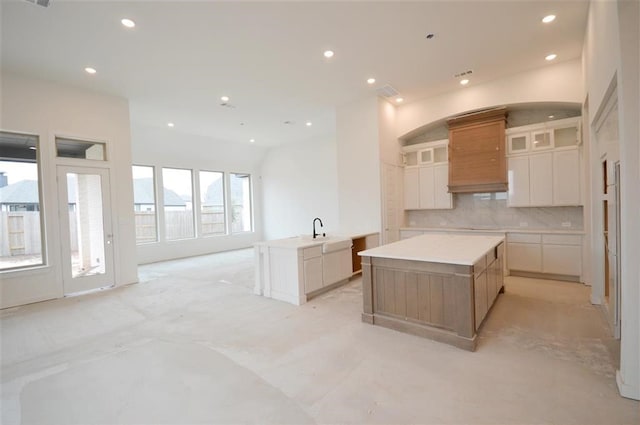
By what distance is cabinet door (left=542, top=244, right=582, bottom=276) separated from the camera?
15.1ft

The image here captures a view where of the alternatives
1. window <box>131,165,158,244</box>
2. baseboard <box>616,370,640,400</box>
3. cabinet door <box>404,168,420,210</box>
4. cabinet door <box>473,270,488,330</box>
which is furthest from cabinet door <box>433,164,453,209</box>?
window <box>131,165,158,244</box>

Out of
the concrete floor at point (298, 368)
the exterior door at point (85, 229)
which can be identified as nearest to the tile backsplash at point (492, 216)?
the concrete floor at point (298, 368)

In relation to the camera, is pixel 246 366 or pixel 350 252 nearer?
pixel 246 366

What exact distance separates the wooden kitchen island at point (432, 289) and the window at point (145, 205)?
693 cm

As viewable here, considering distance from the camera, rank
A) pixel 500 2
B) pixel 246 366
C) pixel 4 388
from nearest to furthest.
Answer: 1. pixel 4 388
2. pixel 246 366
3. pixel 500 2

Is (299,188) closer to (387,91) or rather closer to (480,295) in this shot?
(387,91)

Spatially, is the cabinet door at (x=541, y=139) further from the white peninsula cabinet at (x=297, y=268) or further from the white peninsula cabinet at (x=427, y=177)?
the white peninsula cabinet at (x=297, y=268)

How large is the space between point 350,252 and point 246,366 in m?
2.92

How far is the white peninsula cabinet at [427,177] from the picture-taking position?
6059mm

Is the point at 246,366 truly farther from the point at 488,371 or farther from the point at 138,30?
the point at 138,30

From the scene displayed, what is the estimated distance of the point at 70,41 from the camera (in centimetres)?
358

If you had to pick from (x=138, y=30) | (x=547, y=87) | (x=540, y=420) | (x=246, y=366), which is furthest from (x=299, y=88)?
(x=540, y=420)

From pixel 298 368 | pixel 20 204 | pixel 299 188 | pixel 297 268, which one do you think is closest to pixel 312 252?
pixel 297 268

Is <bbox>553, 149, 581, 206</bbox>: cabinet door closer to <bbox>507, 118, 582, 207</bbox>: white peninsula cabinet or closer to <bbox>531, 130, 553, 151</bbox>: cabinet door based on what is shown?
<bbox>507, 118, 582, 207</bbox>: white peninsula cabinet
